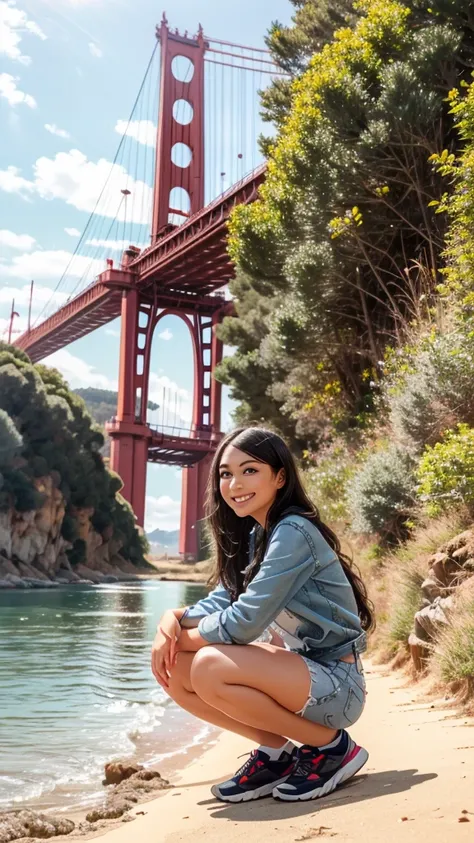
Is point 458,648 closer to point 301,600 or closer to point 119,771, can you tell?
point 119,771

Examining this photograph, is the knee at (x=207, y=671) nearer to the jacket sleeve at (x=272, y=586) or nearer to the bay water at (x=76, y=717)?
the jacket sleeve at (x=272, y=586)

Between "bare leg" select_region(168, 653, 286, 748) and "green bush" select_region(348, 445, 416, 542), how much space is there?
4564 millimetres

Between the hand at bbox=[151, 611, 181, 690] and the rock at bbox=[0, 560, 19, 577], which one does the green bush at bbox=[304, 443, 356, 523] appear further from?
the rock at bbox=[0, 560, 19, 577]

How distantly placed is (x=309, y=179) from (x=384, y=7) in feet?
6.62

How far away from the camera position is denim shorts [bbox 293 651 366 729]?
216 centimetres

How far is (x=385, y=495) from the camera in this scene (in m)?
6.98

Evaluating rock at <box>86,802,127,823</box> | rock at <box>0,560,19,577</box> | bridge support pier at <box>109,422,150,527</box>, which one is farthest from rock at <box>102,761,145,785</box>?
bridge support pier at <box>109,422,150,527</box>

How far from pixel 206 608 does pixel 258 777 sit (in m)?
0.48

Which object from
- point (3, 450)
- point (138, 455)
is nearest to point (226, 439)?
point (3, 450)

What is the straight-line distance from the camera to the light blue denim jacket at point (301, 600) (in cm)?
215

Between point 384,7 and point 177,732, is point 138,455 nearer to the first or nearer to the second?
point 384,7

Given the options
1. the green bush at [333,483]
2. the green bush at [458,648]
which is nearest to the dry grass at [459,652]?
the green bush at [458,648]

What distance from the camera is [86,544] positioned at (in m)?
34.9

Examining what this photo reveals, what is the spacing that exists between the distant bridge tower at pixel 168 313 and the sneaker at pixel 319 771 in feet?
118
